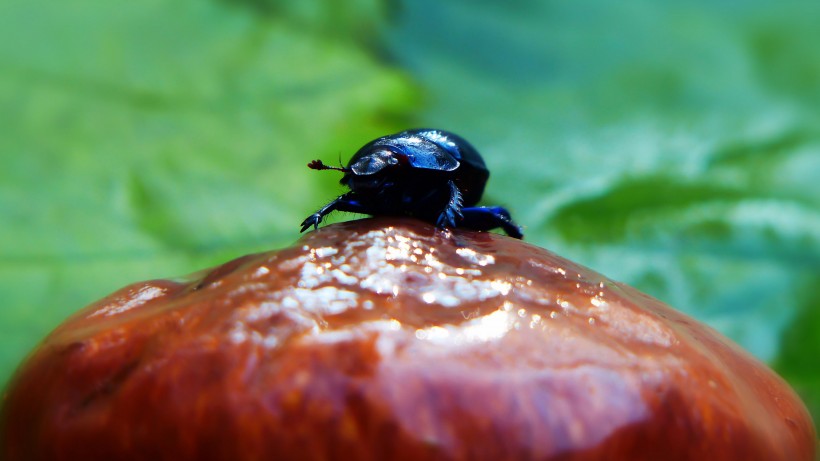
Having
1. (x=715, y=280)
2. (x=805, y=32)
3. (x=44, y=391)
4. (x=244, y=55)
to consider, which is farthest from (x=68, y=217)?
(x=805, y=32)

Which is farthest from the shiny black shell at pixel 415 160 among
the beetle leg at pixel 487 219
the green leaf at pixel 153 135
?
the green leaf at pixel 153 135

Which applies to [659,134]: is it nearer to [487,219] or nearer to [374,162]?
[487,219]

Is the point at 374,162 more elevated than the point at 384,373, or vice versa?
the point at 374,162

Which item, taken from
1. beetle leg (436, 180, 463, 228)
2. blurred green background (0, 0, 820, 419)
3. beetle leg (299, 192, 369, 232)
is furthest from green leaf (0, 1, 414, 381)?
beetle leg (436, 180, 463, 228)

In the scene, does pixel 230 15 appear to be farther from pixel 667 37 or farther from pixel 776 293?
pixel 776 293

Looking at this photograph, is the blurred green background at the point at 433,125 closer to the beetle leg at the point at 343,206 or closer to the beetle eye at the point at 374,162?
the beetle leg at the point at 343,206

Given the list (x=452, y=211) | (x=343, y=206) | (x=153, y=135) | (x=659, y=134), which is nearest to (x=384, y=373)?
(x=452, y=211)
